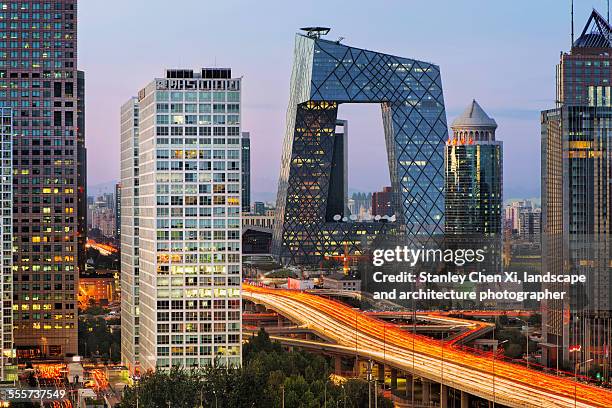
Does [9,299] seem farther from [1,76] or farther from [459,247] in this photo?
[459,247]

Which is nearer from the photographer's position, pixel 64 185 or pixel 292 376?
pixel 292 376

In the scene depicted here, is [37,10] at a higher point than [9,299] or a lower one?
higher

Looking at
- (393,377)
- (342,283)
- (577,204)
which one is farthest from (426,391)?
(342,283)

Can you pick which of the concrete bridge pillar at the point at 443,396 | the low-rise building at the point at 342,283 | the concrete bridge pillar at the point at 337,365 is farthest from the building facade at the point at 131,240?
the low-rise building at the point at 342,283

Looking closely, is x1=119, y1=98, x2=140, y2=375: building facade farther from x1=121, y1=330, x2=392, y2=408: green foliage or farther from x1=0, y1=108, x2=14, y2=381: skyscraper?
x1=121, y1=330, x2=392, y2=408: green foliage

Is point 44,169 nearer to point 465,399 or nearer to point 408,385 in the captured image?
point 408,385

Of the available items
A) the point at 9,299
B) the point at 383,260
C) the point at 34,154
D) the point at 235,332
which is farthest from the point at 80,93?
the point at 235,332
